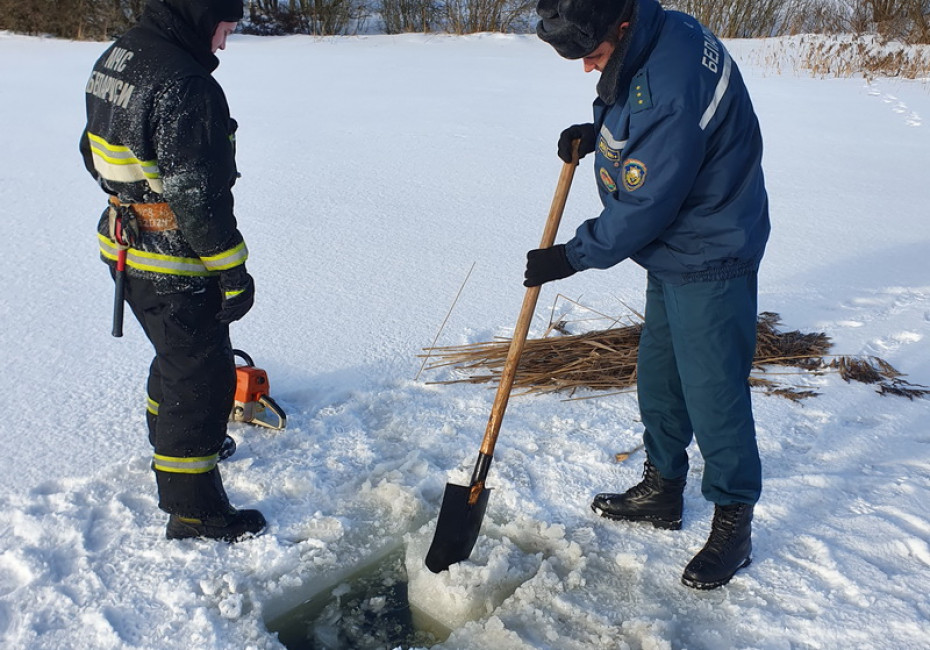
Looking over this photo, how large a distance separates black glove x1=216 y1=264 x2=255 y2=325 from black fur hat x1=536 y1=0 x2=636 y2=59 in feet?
3.58

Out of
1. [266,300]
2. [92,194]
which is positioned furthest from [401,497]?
[92,194]

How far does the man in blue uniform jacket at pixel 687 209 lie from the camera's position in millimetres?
2084

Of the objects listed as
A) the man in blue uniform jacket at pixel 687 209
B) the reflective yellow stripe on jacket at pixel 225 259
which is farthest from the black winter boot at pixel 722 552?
the reflective yellow stripe on jacket at pixel 225 259

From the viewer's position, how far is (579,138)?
98.3 inches

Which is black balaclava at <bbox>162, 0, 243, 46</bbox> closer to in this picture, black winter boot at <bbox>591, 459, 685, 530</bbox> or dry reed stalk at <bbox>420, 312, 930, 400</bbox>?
dry reed stalk at <bbox>420, 312, 930, 400</bbox>

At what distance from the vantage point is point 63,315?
4012 millimetres

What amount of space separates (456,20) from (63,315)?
1405 centimetres

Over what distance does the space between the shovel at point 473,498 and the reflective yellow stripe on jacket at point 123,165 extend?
113cm

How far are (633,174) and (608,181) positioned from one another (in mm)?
187

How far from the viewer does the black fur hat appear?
2.07 m

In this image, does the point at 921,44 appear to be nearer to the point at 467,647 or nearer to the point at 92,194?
the point at 92,194

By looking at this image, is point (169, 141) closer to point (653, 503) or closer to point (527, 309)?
point (527, 309)

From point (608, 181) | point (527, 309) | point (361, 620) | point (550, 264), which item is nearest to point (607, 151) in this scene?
point (608, 181)

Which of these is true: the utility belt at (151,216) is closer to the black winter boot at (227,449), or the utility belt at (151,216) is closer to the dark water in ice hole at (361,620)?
the black winter boot at (227,449)
